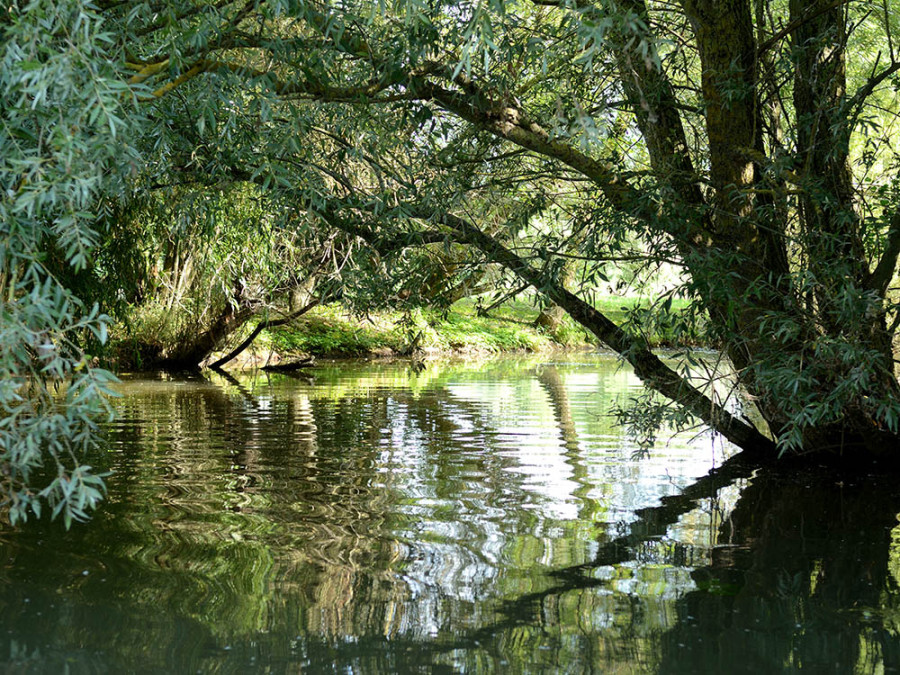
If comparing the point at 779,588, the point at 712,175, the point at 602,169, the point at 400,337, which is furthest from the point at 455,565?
the point at 400,337

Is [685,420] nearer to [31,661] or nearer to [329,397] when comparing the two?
[31,661]

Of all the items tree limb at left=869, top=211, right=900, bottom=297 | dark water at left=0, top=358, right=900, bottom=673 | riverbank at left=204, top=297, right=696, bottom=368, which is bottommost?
dark water at left=0, top=358, right=900, bottom=673

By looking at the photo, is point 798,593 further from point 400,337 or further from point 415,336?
point 400,337

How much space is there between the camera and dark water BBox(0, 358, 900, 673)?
12.9 feet

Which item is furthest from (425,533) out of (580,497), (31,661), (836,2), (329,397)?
(329,397)

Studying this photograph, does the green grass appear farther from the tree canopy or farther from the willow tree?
the willow tree

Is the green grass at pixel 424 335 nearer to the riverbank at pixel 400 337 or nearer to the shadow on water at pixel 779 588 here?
the riverbank at pixel 400 337

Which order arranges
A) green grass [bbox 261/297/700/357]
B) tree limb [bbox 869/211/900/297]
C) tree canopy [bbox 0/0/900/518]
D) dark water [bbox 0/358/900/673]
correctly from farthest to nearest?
1. green grass [bbox 261/297/700/357]
2. tree limb [bbox 869/211/900/297]
3. tree canopy [bbox 0/0/900/518]
4. dark water [bbox 0/358/900/673]

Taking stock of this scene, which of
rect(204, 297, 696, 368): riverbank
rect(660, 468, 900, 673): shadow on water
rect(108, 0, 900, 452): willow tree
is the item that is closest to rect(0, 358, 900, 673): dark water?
rect(660, 468, 900, 673): shadow on water

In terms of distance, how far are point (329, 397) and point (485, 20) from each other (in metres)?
10.7

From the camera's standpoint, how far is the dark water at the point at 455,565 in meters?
3.93

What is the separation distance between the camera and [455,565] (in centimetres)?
511

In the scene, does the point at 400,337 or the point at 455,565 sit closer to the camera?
the point at 455,565

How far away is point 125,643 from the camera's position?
3938 mm
